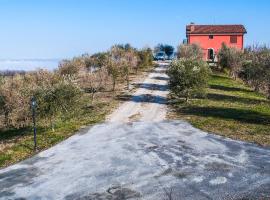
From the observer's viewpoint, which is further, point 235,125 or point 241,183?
point 235,125

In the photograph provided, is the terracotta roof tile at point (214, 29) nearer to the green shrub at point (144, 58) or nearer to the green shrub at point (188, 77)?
the green shrub at point (144, 58)

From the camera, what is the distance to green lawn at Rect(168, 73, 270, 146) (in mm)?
30980

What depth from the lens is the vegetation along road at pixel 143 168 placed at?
20.1 metres

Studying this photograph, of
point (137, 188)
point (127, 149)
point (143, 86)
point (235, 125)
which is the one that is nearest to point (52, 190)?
point (137, 188)

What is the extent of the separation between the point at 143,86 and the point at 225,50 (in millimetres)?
22193

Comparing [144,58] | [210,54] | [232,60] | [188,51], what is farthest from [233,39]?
[232,60]

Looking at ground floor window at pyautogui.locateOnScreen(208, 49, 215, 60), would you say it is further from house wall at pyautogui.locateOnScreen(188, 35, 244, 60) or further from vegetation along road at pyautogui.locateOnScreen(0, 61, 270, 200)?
vegetation along road at pyautogui.locateOnScreen(0, 61, 270, 200)

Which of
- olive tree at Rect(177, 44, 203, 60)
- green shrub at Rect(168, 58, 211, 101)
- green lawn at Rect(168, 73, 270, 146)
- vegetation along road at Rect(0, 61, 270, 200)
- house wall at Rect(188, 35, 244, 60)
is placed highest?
house wall at Rect(188, 35, 244, 60)

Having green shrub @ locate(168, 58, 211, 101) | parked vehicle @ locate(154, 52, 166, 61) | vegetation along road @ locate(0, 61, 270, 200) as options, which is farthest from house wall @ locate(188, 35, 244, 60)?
vegetation along road @ locate(0, 61, 270, 200)

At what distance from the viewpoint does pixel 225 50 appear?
2832 inches

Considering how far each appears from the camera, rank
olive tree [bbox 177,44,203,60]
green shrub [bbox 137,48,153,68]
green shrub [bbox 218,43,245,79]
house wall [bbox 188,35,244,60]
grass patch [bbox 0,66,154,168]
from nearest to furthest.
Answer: grass patch [bbox 0,66,154,168], green shrub [bbox 218,43,245,79], green shrub [bbox 137,48,153,68], olive tree [bbox 177,44,203,60], house wall [bbox 188,35,244,60]

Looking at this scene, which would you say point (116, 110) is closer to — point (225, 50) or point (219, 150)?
point (219, 150)

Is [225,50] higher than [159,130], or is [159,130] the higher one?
[225,50]

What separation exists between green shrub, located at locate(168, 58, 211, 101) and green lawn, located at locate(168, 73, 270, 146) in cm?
107
